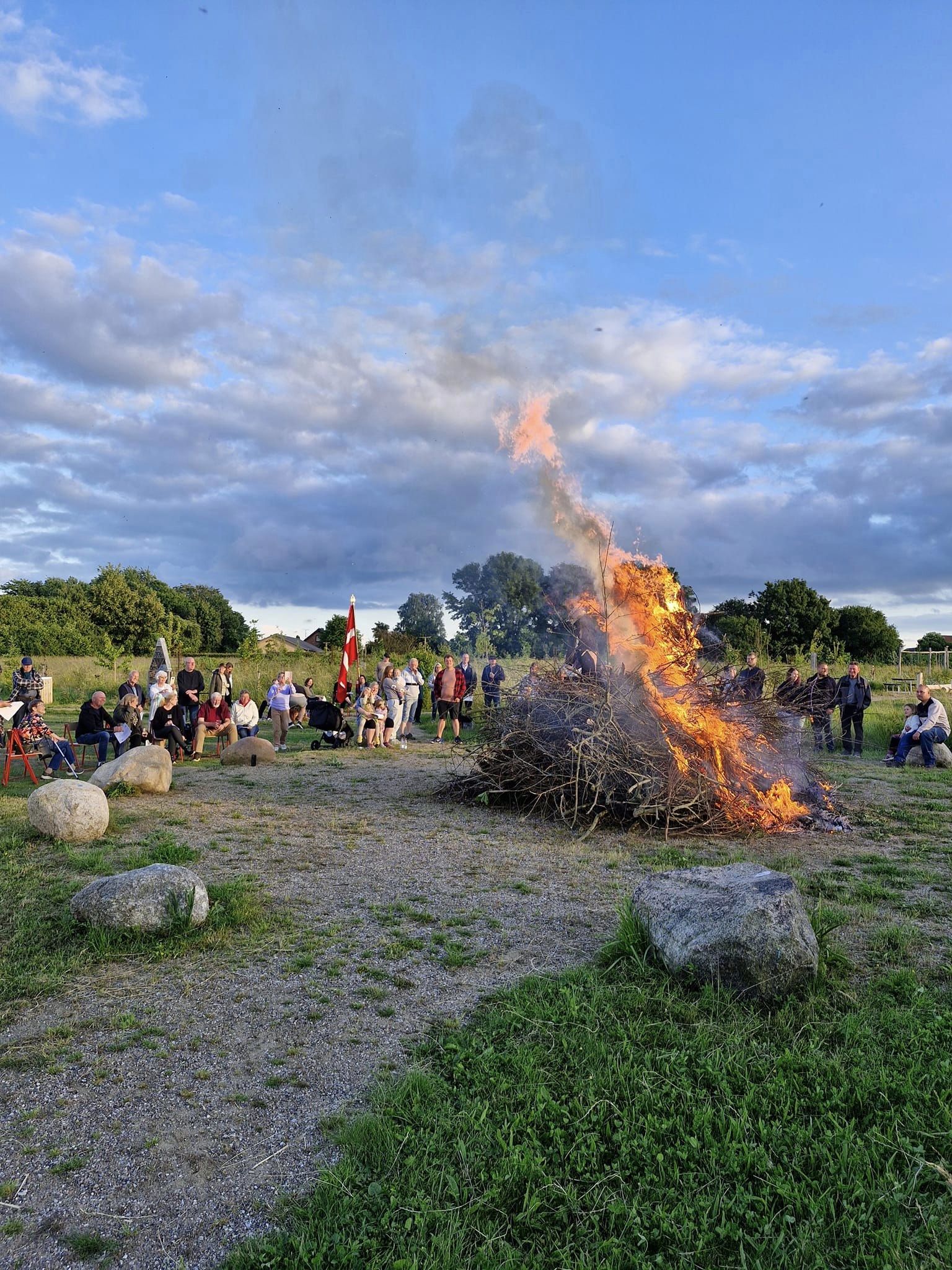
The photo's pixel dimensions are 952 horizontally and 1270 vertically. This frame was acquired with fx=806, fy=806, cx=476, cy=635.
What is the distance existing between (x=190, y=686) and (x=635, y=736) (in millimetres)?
8995

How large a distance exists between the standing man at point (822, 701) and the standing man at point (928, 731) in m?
1.30

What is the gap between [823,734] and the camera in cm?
1509

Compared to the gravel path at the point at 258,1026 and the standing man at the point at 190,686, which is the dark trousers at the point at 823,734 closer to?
the gravel path at the point at 258,1026

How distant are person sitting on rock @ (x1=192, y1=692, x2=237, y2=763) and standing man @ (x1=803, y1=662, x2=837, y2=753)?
9618 millimetres

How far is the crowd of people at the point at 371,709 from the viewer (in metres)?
11.5

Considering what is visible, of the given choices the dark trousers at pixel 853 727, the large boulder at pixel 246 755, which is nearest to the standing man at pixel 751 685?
the dark trousers at pixel 853 727

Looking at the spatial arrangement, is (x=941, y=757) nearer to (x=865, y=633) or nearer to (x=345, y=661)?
(x=345, y=661)

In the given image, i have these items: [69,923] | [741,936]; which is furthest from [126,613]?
[741,936]

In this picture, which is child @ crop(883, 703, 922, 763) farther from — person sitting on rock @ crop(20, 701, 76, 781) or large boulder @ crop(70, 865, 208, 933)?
person sitting on rock @ crop(20, 701, 76, 781)

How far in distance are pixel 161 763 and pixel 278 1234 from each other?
8520 mm

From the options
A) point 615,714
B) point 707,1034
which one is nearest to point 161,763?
point 615,714

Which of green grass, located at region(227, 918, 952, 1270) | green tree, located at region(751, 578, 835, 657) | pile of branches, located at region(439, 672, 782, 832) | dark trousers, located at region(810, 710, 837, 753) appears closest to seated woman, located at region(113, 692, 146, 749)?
Answer: pile of branches, located at region(439, 672, 782, 832)

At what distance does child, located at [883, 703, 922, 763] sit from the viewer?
44.8ft

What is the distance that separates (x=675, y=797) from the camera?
867cm
